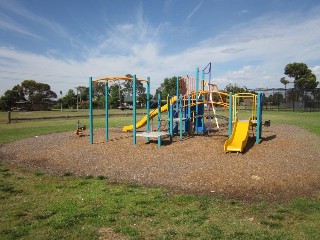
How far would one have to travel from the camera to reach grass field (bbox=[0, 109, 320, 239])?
167 inches

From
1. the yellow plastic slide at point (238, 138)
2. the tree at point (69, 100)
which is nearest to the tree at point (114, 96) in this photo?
the tree at point (69, 100)

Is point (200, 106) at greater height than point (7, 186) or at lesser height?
greater

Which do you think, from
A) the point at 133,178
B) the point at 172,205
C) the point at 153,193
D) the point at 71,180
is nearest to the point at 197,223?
the point at 172,205

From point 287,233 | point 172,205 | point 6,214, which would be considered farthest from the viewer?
point 172,205

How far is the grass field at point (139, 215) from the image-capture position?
14.0 ft

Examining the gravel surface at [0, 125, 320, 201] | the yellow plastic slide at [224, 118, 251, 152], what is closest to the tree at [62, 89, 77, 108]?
the gravel surface at [0, 125, 320, 201]

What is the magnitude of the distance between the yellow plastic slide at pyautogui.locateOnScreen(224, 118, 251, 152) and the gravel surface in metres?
0.31

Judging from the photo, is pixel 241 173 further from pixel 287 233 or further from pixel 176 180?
pixel 287 233

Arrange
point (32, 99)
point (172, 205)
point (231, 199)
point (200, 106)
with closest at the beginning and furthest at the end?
point (172, 205)
point (231, 199)
point (200, 106)
point (32, 99)

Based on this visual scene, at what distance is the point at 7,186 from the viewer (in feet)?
22.0

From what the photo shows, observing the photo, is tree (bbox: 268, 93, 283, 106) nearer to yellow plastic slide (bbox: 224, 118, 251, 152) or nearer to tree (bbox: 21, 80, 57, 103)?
yellow plastic slide (bbox: 224, 118, 251, 152)

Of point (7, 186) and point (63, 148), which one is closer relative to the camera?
point (7, 186)

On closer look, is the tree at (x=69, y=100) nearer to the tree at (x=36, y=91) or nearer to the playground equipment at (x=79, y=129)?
Result: the tree at (x=36, y=91)

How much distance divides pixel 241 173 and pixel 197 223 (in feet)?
11.0
